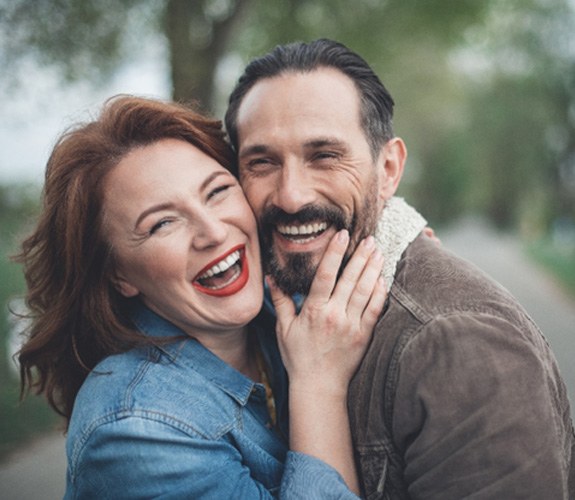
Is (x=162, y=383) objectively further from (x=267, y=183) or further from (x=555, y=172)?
(x=555, y=172)

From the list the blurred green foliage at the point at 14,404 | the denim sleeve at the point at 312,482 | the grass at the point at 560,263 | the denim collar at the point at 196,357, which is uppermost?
the denim collar at the point at 196,357

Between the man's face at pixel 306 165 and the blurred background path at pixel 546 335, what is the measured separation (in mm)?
3205

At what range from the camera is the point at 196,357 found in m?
2.30

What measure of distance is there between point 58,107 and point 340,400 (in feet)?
28.1

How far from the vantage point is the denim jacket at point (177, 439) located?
6.04 ft

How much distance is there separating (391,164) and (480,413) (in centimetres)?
131

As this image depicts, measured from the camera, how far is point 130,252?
7.23ft

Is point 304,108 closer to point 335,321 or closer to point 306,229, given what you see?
point 306,229

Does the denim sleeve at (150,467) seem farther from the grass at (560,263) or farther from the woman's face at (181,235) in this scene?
the grass at (560,263)

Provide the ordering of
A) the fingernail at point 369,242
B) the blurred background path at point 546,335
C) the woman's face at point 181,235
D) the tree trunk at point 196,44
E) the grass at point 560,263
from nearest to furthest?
the woman's face at point 181,235
the fingernail at point 369,242
the blurred background path at point 546,335
the tree trunk at point 196,44
the grass at point 560,263

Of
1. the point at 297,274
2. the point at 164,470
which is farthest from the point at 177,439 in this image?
the point at 297,274

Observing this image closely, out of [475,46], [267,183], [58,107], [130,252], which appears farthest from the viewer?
[475,46]

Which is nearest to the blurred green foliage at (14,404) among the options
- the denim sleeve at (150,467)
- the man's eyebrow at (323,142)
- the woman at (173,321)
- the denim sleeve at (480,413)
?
the woman at (173,321)

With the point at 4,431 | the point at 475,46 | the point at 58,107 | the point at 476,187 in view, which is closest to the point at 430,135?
the point at 476,187
